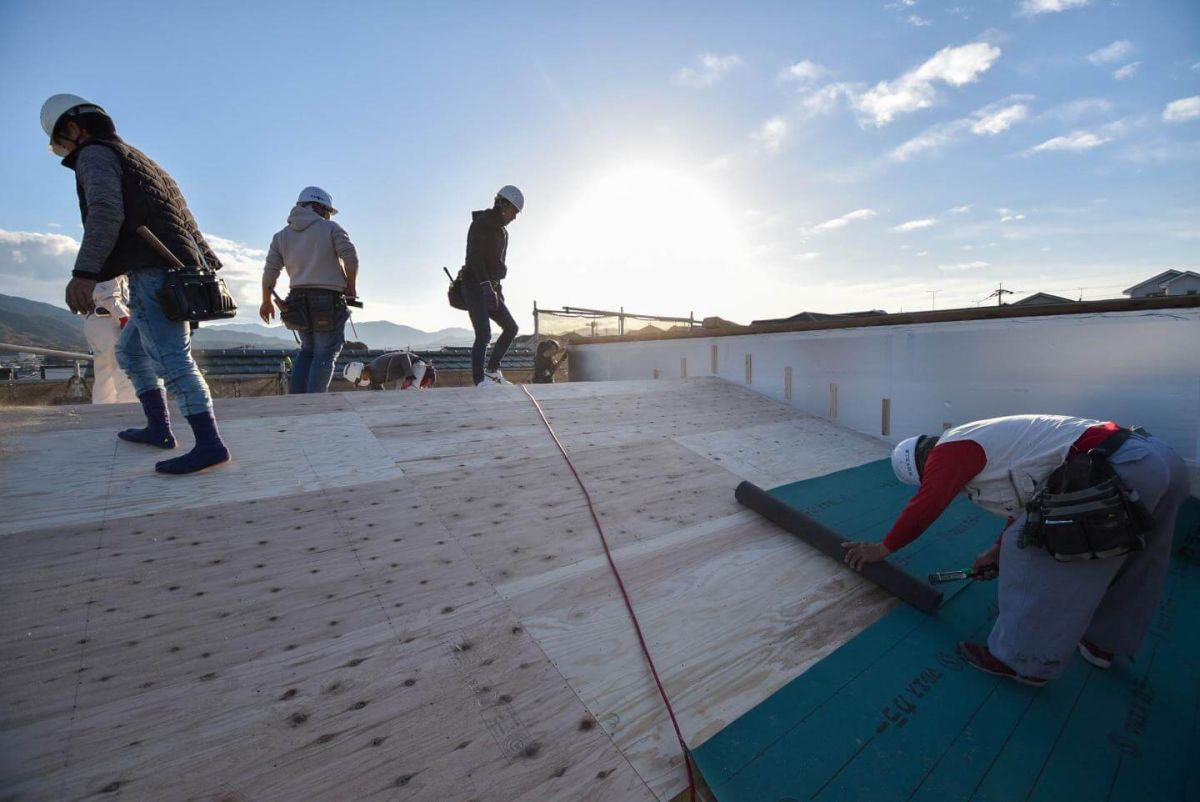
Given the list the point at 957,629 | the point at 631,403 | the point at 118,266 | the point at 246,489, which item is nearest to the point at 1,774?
the point at 246,489

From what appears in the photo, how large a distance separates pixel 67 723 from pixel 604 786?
4.97ft

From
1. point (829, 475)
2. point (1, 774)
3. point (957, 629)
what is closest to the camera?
point (1, 774)

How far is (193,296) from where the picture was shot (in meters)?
2.64

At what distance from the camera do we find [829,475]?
13.6ft

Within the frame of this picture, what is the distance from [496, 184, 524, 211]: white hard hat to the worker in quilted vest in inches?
125

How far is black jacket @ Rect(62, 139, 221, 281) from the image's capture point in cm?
248

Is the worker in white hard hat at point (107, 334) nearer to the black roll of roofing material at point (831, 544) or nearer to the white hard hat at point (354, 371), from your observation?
the white hard hat at point (354, 371)

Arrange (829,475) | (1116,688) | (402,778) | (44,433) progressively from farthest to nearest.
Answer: (829,475), (44,433), (1116,688), (402,778)

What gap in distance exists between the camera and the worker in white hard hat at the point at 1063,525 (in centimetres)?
189

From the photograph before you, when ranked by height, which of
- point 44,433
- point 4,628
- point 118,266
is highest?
point 118,266

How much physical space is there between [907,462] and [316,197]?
5.26 meters

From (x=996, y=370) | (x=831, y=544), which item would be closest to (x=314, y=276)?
(x=831, y=544)

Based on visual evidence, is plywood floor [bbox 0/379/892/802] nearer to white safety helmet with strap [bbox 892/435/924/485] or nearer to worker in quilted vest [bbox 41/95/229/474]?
worker in quilted vest [bbox 41/95/229/474]

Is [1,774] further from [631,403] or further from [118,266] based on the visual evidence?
[631,403]
